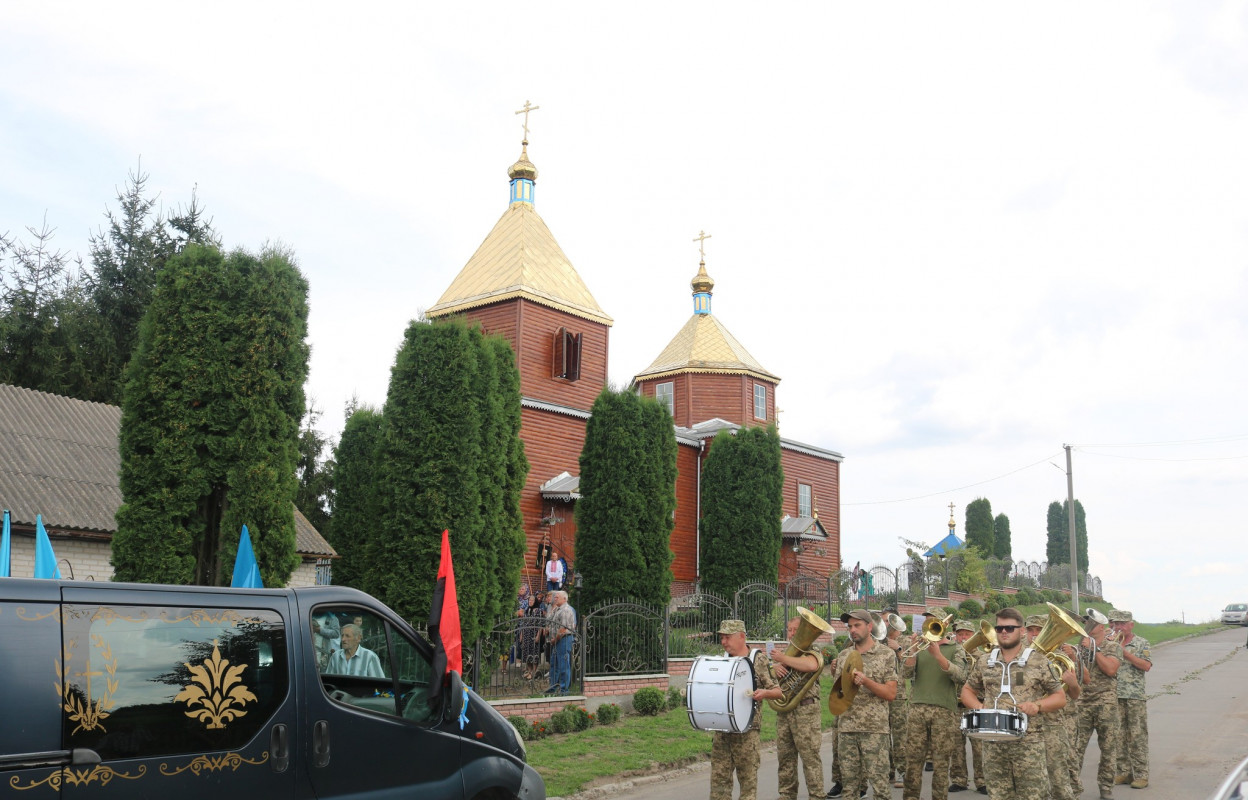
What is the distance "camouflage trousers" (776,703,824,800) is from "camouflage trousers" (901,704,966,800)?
1.32 m

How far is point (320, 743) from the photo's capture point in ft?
18.4

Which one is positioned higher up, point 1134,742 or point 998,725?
point 998,725

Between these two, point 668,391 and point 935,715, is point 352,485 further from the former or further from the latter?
point 668,391

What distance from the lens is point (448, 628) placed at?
6.63 meters

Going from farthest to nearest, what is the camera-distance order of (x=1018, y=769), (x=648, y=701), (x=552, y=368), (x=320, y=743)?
(x=552, y=368), (x=648, y=701), (x=1018, y=769), (x=320, y=743)

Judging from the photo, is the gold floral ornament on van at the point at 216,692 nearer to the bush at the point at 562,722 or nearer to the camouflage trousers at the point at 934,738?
the camouflage trousers at the point at 934,738

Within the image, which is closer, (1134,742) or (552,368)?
(1134,742)

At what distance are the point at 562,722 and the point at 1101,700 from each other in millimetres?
6812

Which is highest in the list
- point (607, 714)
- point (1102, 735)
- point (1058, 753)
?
point (1058, 753)

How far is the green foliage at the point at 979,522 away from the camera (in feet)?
196

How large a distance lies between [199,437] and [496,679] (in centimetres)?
558

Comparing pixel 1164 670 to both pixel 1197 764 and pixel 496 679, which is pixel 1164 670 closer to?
pixel 1197 764

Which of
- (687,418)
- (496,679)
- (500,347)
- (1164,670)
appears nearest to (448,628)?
(496,679)

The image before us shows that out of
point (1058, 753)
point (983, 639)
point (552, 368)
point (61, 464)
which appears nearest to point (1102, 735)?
point (983, 639)
